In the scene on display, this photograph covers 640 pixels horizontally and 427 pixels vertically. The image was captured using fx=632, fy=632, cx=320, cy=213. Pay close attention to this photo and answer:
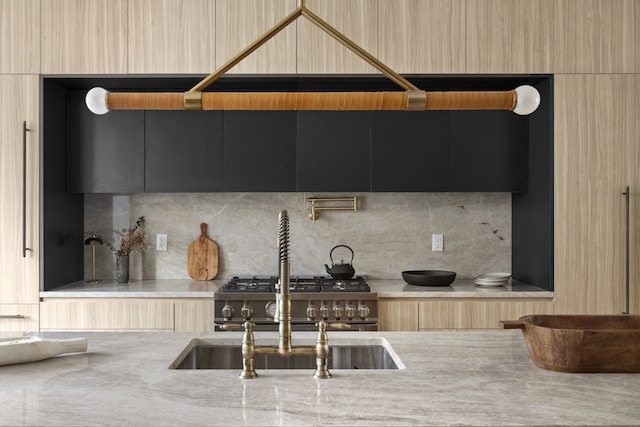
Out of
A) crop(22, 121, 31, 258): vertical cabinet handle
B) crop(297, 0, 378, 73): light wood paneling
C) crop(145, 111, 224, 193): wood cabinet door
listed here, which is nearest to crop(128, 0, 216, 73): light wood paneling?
crop(145, 111, 224, 193): wood cabinet door

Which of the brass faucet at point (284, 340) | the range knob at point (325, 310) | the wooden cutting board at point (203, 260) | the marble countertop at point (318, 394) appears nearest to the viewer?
the marble countertop at point (318, 394)

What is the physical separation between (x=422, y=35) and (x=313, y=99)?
2.14m

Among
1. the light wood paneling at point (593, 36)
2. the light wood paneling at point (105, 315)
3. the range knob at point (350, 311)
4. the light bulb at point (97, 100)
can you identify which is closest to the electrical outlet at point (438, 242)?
the range knob at point (350, 311)

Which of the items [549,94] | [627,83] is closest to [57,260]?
[549,94]

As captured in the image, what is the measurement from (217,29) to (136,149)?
2.99 ft

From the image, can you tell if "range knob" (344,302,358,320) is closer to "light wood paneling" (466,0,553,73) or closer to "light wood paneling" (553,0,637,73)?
"light wood paneling" (466,0,553,73)

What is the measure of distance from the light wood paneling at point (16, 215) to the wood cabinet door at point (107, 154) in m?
0.33

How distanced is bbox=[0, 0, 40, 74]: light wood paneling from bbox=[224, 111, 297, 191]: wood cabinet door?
1.17 metres

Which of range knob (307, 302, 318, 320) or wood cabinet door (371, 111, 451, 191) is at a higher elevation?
wood cabinet door (371, 111, 451, 191)

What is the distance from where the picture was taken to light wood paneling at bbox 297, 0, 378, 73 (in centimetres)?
372

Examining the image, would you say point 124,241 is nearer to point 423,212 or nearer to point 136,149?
point 136,149

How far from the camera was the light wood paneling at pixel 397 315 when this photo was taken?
3682 mm

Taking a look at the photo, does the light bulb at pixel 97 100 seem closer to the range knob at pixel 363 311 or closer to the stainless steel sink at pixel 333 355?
the stainless steel sink at pixel 333 355

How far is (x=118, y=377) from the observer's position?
1.79m
